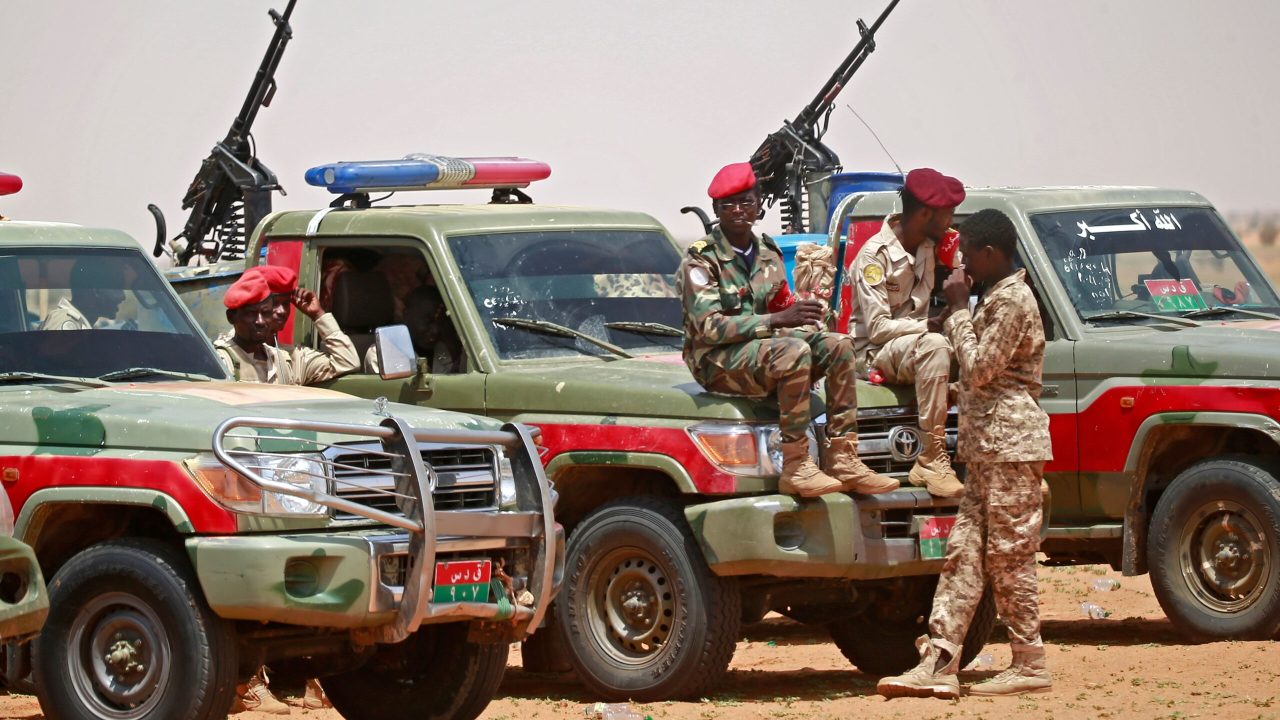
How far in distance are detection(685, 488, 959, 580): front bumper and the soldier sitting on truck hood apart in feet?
6.47

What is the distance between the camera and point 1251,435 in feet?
32.1

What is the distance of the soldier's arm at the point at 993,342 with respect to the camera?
842cm

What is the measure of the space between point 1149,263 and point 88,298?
5162 millimetres

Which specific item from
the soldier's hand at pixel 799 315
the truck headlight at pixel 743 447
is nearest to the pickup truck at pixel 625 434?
the truck headlight at pixel 743 447

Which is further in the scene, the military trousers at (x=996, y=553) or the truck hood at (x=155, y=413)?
the military trousers at (x=996, y=553)

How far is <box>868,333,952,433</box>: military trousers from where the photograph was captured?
28.4ft

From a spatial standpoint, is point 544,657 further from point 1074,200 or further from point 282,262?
point 1074,200

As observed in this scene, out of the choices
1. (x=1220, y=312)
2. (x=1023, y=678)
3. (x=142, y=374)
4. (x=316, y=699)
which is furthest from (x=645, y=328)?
(x=1220, y=312)

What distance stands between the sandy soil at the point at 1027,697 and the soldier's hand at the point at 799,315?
4.89ft

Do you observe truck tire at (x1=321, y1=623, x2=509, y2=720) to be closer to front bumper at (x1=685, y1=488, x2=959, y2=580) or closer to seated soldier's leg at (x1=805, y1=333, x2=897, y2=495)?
front bumper at (x1=685, y1=488, x2=959, y2=580)

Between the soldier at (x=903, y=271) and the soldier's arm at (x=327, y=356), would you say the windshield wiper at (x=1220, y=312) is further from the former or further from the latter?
the soldier's arm at (x=327, y=356)

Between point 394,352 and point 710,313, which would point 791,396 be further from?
point 394,352

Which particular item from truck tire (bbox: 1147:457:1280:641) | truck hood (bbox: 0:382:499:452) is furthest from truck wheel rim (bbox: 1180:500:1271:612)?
truck hood (bbox: 0:382:499:452)

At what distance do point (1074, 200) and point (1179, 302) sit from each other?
0.70 metres
